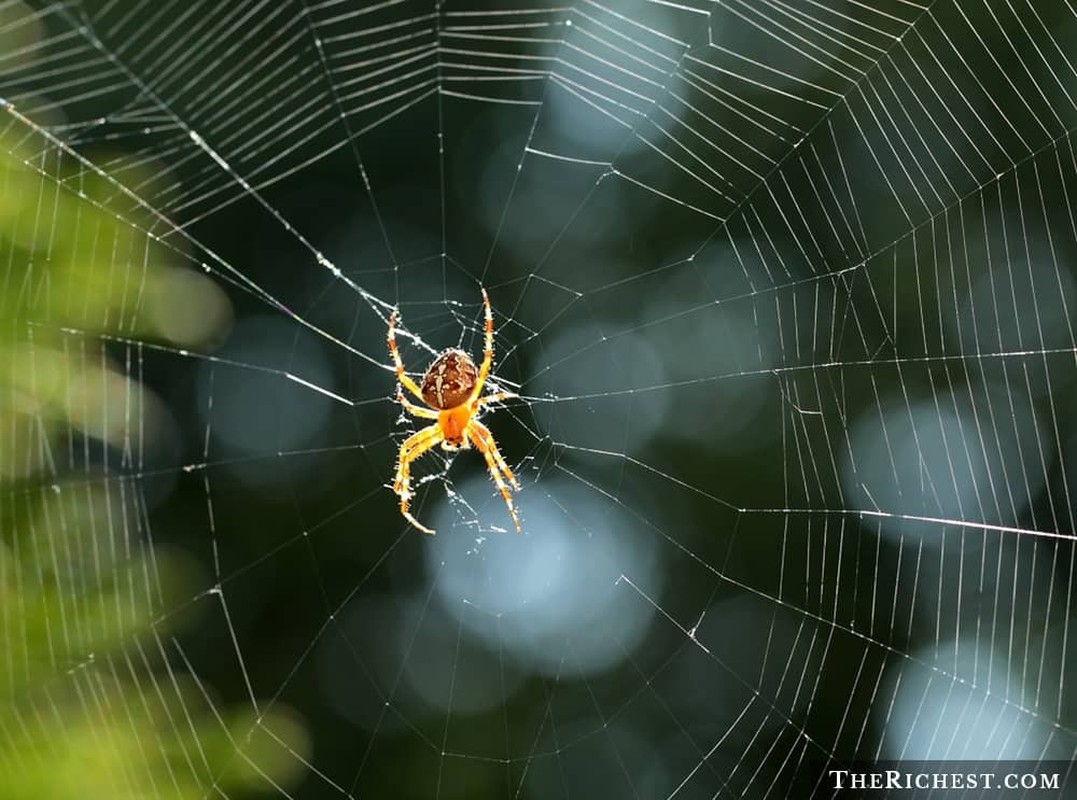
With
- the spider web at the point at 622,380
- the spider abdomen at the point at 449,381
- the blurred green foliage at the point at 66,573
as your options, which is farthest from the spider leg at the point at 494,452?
the blurred green foliage at the point at 66,573

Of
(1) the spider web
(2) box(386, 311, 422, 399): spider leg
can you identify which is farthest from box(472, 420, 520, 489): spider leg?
(1) the spider web

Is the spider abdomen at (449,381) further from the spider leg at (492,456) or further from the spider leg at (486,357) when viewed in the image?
the spider leg at (492,456)

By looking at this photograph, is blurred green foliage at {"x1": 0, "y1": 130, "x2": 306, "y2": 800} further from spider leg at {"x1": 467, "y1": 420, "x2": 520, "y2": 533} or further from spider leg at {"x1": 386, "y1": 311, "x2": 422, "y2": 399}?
spider leg at {"x1": 467, "y1": 420, "x2": 520, "y2": 533}

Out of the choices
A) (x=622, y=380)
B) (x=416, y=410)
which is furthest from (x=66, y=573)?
(x=622, y=380)

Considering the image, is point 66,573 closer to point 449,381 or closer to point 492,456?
point 449,381

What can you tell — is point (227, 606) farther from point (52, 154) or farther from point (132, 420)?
point (52, 154)

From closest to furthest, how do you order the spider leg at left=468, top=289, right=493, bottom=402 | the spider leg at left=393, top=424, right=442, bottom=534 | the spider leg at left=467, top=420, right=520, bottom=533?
the spider leg at left=468, top=289, right=493, bottom=402, the spider leg at left=467, top=420, right=520, bottom=533, the spider leg at left=393, top=424, right=442, bottom=534
